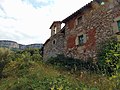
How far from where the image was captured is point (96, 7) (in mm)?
14508

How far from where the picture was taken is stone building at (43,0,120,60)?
1275 cm

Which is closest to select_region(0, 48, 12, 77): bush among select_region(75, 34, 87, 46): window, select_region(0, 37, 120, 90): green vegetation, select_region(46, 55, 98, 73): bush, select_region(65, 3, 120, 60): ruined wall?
select_region(0, 37, 120, 90): green vegetation

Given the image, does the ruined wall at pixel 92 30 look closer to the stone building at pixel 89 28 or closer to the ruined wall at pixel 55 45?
the stone building at pixel 89 28

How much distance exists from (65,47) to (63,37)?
142cm

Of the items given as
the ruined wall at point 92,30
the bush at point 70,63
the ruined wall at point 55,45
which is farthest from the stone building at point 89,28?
the bush at point 70,63

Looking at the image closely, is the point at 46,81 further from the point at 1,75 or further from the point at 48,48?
the point at 48,48

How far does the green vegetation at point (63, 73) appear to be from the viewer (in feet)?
16.1

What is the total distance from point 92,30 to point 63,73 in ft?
18.0

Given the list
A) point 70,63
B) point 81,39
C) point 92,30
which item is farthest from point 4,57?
point 92,30

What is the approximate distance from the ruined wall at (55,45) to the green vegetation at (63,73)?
8.13ft

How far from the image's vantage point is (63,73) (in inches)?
388

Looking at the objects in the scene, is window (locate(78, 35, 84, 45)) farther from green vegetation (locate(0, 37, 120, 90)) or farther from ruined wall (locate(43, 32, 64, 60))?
ruined wall (locate(43, 32, 64, 60))

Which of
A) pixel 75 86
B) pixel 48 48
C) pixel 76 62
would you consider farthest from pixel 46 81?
pixel 48 48

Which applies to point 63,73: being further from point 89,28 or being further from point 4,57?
point 4,57
